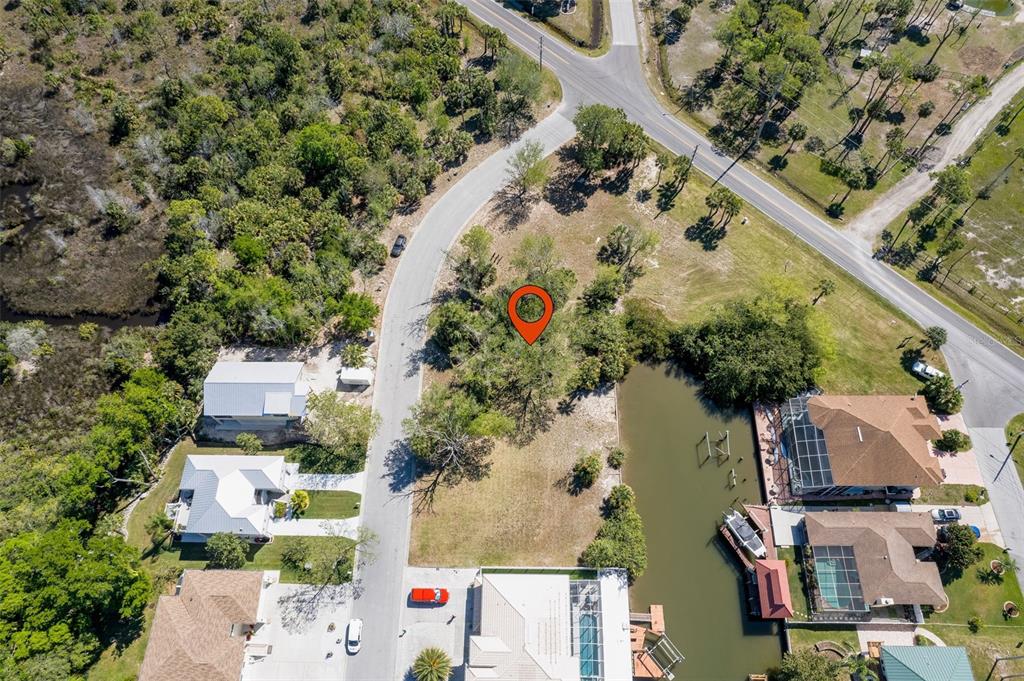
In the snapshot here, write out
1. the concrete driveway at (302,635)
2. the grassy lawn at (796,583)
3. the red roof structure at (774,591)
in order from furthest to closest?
the grassy lawn at (796,583), the red roof structure at (774,591), the concrete driveway at (302,635)

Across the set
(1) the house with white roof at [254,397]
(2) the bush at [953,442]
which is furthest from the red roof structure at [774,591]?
(1) the house with white roof at [254,397]

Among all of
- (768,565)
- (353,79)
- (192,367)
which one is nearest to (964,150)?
(768,565)

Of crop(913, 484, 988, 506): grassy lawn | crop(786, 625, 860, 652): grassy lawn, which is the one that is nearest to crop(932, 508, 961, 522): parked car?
crop(913, 484, 988, 506): grassy lawn

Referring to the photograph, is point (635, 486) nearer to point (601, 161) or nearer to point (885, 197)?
point (601, 161)

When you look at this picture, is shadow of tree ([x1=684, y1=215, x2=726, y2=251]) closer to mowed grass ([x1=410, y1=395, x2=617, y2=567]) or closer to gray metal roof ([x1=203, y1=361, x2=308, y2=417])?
mowed grass ([x1=410, y1=395, x2=617, y2=567])

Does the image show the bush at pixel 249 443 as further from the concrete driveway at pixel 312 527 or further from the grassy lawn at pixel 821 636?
the grassy lawn at pixel 821 636
